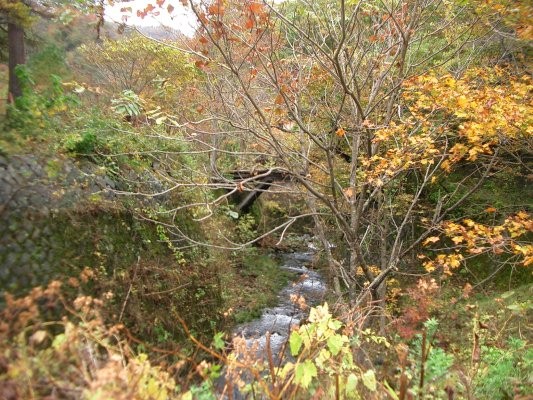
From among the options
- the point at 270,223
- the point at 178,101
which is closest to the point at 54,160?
the point at 178,101

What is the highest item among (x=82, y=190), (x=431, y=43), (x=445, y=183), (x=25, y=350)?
(x=431, y=43)

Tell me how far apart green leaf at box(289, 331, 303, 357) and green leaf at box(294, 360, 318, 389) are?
0.21 feet

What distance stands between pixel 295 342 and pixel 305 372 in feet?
0.46

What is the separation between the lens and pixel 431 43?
8859mm

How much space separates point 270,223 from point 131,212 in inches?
387

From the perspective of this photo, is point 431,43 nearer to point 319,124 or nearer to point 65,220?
point 319,124

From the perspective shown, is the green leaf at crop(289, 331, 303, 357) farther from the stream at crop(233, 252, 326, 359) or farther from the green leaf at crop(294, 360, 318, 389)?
the stream at crop(233, 252, 326, 359)

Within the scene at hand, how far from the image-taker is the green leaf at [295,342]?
6.01 feet

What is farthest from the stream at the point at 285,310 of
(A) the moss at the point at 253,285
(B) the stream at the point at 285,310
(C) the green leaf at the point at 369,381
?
(C) the green leaf at the point at 369,381

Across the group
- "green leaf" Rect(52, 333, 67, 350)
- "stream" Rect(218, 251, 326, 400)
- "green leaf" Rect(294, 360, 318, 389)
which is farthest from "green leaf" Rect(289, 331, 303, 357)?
"stream" Rect(218, 251, 326, 400)

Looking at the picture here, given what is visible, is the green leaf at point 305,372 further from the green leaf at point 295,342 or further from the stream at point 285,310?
the stream at point 285,310

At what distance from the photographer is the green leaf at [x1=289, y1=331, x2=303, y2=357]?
1.83 metres

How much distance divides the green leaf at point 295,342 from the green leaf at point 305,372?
0.21ft

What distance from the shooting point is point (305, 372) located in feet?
5.82
